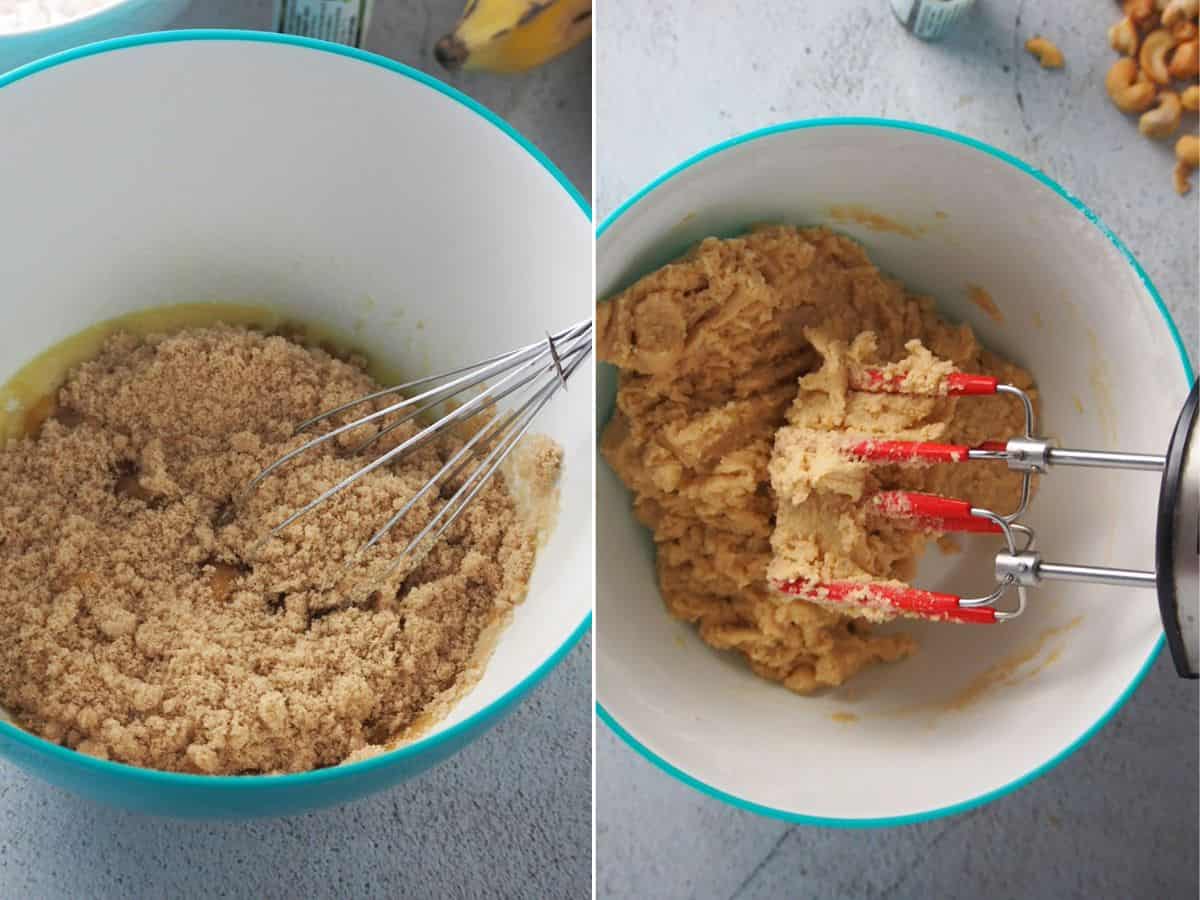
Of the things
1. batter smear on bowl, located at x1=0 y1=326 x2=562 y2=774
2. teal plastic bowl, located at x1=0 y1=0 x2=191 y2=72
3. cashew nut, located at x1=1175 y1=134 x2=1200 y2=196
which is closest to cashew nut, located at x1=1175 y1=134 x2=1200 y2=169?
cashew nut, located at x1=1175 y1=134 x2=1200 y2=196

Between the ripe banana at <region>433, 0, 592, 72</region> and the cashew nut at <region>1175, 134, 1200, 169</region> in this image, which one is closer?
the cashew nut at <region>1175, 134, 1200, 169</region>

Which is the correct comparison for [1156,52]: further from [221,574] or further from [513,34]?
[221,574]

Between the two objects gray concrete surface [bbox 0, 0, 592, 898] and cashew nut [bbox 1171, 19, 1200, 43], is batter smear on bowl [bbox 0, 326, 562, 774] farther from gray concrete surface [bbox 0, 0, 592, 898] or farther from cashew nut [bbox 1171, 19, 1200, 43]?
cashew nut [bbox 1171, 19, 1200, 43]

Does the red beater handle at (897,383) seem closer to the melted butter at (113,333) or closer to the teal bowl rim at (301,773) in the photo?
the teal bowl rim at (301,773)

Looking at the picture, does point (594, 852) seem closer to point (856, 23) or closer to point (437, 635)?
point (437, 635)

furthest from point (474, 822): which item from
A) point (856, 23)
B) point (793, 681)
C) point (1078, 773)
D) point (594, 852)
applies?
point (856, 23)
